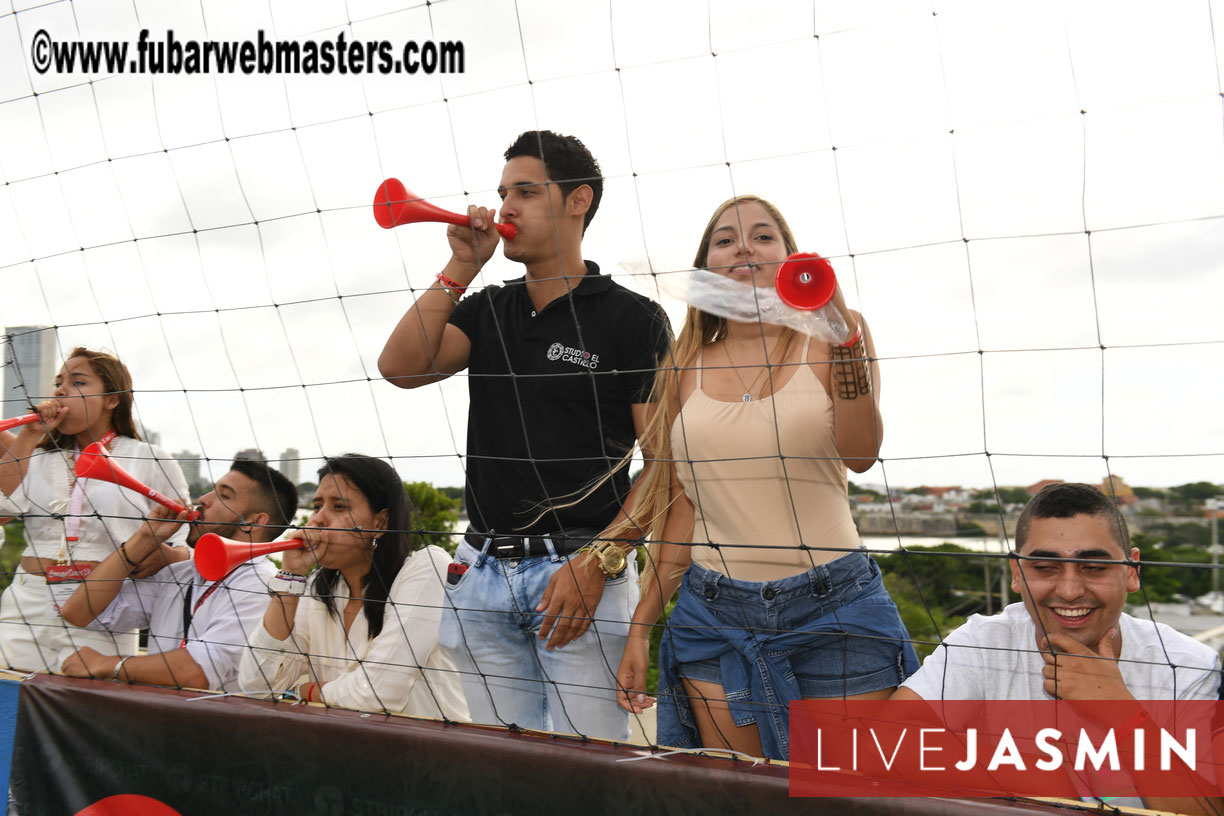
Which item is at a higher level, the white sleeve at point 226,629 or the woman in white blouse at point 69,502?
the woman in white blouse at point 69,502

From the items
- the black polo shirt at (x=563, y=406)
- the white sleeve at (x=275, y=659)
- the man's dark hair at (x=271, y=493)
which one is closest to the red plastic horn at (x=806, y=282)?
the black polo shirt at (x=563, y=406)

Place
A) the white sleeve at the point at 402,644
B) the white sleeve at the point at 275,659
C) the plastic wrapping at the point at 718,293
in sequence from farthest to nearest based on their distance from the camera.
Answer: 1. the white sleeve at the point at 275,659
2. the white sleeve at the point at 402,644
3. the plastic wrapping at the point at 718,293

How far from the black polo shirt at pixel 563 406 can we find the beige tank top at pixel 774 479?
0.74ft

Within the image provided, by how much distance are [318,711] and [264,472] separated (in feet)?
3.19

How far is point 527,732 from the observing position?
5.47ft

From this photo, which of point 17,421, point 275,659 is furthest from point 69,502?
point 275,659

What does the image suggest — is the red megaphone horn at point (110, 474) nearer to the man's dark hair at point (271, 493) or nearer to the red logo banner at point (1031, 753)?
the man's dark hair at point (271, 493)

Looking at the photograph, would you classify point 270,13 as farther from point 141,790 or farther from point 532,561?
point 141,790

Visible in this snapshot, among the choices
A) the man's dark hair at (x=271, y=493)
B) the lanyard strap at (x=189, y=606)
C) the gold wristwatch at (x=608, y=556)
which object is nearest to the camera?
the gold wristwatch at (x=608, y=556)

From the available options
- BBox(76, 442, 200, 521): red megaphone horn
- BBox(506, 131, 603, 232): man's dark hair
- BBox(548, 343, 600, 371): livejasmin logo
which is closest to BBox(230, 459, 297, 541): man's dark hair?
BBox(76, 442, 200, 521): red megaphone horn

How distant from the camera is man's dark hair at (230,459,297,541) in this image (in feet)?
8.52

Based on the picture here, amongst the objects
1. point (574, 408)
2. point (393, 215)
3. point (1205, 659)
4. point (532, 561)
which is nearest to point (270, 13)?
point (393, 215)

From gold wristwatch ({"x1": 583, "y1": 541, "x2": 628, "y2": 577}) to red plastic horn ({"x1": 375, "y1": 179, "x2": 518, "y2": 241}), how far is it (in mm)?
655

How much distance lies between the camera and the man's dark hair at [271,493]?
8.52 ft
